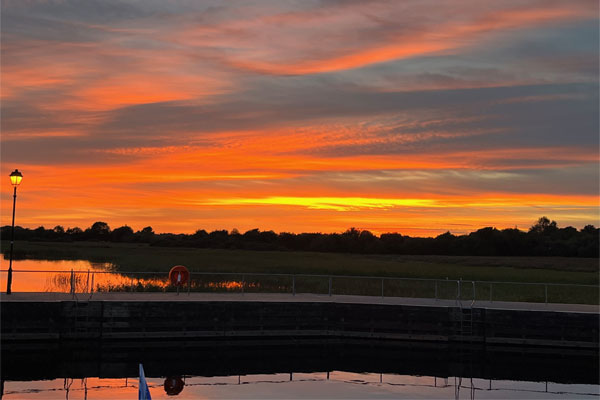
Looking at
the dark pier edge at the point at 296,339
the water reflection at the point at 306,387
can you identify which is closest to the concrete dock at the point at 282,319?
the dark pier edge at the point at 296,339

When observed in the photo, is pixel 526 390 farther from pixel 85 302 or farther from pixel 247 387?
pixel 85 302

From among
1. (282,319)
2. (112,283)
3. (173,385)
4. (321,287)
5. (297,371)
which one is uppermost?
(321,287)

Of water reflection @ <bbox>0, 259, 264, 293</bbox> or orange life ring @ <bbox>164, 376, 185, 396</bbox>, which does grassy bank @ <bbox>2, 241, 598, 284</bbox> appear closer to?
water reflection @ <bbox>0, 259, 264, 293</bbox>

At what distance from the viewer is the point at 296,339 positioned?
35.9 meters

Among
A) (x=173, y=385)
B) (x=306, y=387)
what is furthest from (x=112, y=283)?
(x=306, y=387)

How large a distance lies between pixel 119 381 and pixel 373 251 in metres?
105

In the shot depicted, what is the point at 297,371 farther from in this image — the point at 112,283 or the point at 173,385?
the point at 112,283

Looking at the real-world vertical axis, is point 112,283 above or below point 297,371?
above

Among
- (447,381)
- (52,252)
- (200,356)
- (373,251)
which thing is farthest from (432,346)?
(373,251)

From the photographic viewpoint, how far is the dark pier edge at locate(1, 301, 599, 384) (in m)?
30.8

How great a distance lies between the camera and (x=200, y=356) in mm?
32062

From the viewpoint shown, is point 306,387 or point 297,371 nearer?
point 306,387

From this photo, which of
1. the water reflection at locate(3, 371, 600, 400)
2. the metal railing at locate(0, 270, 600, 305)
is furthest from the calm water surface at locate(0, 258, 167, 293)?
the water reflection at locate(3, 371, 600, 400)

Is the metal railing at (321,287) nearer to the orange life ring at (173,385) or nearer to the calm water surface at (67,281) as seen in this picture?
the calm water surface at (67,281)
